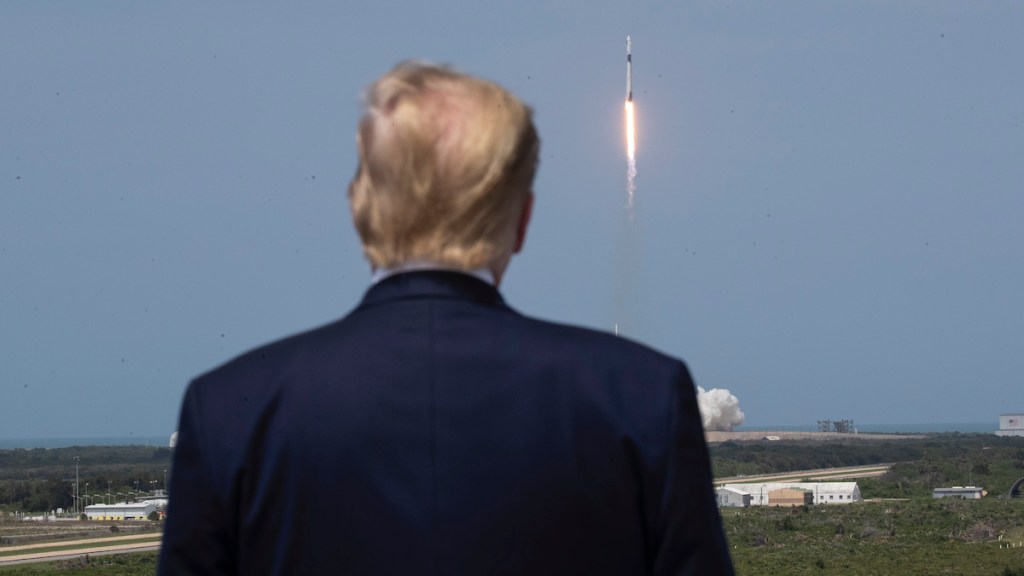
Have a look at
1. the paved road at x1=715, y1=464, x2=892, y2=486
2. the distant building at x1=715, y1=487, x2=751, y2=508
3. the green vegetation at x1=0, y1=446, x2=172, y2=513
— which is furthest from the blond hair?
the paved road at x1=715, y1=464, x2=892, y2=486

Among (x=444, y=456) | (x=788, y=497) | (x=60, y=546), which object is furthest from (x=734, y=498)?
(x=444, y=456)

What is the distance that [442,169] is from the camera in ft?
7.02

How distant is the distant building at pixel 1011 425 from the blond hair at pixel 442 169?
180 metres

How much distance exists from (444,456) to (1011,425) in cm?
18202

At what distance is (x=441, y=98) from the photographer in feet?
7.11

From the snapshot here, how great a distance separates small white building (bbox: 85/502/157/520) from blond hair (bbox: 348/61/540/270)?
8167 centimetres

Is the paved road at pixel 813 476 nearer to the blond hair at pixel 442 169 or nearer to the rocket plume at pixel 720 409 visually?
the rocket plume at pixel 720 409

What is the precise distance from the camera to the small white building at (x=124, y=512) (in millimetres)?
81438

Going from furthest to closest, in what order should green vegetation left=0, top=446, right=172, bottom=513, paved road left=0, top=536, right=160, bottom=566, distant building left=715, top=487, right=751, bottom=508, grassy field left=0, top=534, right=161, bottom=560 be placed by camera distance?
green vegetation left=0, top=446, right=172, bottom=513, distant building left=715, top=487, right=751, bottom=508, grassy field left=0, top=534, right=161, bottom=560, paved road left=0, top=536, right=160, bottom=566

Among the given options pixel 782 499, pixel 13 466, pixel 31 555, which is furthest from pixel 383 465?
pixel 13 466

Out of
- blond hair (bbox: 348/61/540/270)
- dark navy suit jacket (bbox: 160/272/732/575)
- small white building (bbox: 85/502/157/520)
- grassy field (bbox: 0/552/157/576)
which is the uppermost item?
blond hair (bbox: 348/61/540/270)

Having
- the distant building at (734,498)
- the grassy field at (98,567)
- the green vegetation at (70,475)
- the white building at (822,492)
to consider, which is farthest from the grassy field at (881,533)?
the green vegetation at (70,475)

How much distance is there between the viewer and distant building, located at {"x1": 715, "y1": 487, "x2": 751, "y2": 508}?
272ft

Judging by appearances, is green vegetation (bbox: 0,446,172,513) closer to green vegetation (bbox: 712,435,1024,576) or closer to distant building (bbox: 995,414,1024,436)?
green vegetation (bbox: 712,435,1024,576)
